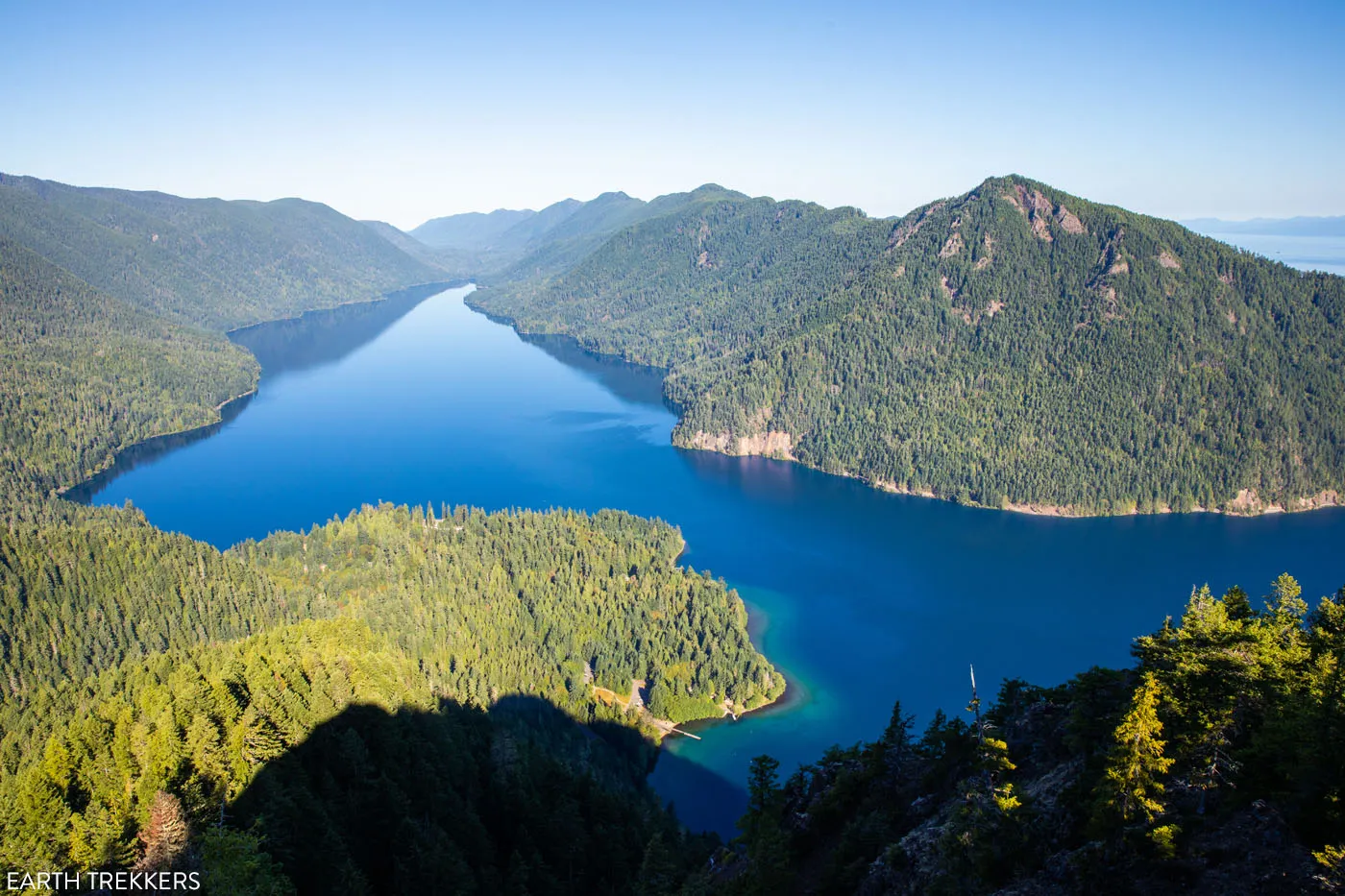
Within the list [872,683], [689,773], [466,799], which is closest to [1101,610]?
[872,683]

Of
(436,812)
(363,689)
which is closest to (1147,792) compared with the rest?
(436,812)

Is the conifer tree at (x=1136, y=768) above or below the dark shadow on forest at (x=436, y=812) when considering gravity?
above

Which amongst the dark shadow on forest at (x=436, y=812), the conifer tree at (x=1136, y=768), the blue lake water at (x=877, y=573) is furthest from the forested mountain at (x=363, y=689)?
the conifer tree at (x=1136, y=768)

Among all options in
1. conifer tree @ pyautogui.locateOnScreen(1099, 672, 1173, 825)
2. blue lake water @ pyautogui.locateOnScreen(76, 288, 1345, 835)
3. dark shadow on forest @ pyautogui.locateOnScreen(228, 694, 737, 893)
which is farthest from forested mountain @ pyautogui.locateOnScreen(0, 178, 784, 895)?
conifer tree @ pyautogui.locateOnScreen(1099, 672, 1173, 825)

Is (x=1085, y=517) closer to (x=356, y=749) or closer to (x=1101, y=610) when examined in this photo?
(x=1101, y=610)

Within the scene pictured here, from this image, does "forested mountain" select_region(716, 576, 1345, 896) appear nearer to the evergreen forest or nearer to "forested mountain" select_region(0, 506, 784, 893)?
the evergreen forest

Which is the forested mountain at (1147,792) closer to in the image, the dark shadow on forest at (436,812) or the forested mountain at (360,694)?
the dark shadow on forest at (436,812)

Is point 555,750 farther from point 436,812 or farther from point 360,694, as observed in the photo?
point 436,812
